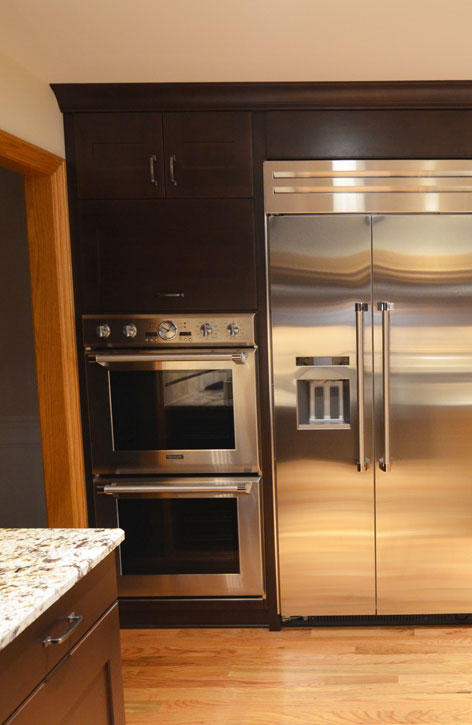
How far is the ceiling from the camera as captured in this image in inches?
76.5

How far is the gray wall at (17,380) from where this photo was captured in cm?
329

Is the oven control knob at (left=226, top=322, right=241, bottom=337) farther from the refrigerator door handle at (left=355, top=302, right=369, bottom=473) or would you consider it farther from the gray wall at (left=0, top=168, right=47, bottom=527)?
the gray wall at (left=0, top=168, right=47, bottom=527)

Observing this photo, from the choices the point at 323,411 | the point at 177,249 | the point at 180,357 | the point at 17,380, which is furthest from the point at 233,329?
the point at 17,380

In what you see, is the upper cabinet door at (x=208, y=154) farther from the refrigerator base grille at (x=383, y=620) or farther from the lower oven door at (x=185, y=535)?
the refrigerator base grille at (x=383, y=620)

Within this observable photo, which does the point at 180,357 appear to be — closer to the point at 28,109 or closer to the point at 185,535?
the point at 185,535

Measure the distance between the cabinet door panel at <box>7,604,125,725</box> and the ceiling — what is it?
180 cm

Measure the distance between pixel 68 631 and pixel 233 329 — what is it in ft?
5.33

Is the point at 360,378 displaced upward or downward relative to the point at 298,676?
upward

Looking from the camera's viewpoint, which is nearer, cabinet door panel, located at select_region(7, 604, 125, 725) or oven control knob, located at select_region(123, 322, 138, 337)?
cabinet door panel, located at select_region(7, 604, 125, 725)

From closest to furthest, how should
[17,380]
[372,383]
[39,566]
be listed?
[39,566], [372,383], [17,380]

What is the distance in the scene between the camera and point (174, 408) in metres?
2.85

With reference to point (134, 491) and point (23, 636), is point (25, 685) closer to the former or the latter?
point (23, 636)

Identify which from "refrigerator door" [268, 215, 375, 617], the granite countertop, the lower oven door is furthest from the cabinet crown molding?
the granite countertop

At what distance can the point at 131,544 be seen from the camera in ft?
9.68
